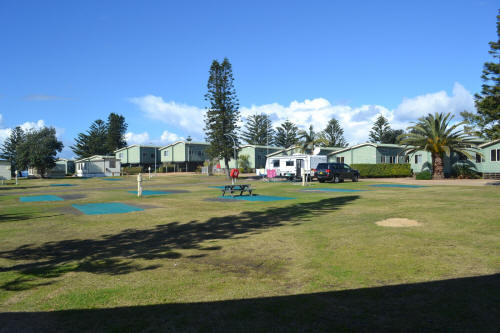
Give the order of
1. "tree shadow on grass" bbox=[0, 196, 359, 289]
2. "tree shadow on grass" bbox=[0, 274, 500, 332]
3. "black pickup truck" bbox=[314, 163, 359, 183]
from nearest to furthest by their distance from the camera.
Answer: "tree shadow on grass" bbox=[0, 274, 500, 332], "tree shadow on grass" bbox=[0, 196, 359, 289], "black pickup truck" bbox=[314, 163, 359, 183]

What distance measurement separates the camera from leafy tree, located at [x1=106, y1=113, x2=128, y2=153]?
103 meters

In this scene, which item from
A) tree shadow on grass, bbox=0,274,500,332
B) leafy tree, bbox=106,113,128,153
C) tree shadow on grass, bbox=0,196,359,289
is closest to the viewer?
tree shadow on grass, bbox=0,274,500,332

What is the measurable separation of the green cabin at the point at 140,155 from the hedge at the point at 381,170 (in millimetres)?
44499

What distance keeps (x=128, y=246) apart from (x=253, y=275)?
12.0 ft

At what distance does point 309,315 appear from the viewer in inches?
169

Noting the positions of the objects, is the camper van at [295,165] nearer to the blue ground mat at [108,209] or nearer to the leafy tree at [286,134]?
the blue ground mat at [108,209]

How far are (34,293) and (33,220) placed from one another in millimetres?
8202

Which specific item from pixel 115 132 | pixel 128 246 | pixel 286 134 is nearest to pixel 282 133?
pixel 286 134

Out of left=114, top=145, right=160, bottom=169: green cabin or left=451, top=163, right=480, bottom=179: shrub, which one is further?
left=114, top=145, right=160, bottom=169: green cabin

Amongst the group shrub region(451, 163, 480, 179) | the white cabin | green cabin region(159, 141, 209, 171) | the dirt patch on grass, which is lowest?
the dirt patch on grass

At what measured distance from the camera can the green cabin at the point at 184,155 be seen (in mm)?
70812

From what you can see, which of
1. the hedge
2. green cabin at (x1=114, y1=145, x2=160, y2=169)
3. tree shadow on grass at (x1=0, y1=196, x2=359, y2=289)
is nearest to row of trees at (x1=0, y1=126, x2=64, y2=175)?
green cabin at (x1=114, y1=145, x2=160, y2=169)

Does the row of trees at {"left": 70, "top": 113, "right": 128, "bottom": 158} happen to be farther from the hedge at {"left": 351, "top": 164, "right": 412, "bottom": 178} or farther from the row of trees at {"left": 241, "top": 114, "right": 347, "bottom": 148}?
the hedge at {"left": 351, "top": 164, "right": 412, "bottom": 178}

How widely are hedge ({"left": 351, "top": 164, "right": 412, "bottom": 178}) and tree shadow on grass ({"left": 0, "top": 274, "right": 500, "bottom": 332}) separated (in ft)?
131
